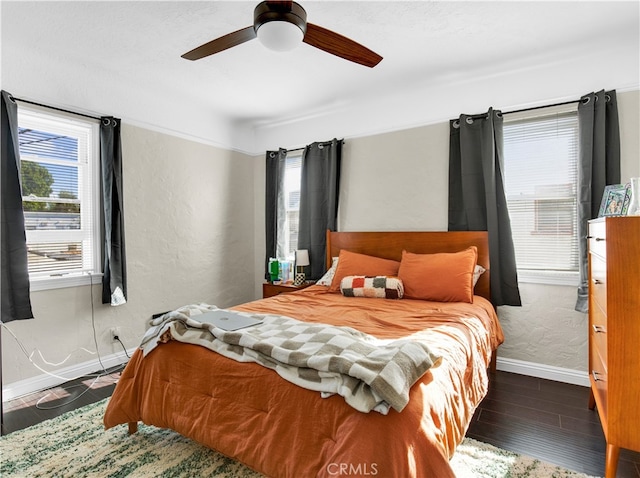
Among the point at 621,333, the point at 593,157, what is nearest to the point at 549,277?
the point at 593,157

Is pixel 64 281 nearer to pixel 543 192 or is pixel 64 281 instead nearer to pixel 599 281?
pixel 599 281

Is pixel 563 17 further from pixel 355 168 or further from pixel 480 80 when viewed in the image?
pixel 355 168

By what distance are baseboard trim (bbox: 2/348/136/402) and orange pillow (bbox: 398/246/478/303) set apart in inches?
103

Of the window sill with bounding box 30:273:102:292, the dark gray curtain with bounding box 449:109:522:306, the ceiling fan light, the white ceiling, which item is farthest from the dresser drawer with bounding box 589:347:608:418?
the window sill with bounding box 30:273:102:292

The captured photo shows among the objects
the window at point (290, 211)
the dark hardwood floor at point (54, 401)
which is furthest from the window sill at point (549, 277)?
the dark hardwood floor at point (54, 401)

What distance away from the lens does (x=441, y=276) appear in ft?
9.07

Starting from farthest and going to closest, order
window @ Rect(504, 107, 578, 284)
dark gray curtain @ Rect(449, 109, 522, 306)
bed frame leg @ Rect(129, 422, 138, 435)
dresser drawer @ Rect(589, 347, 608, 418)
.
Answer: dark gray curtain @ Rect(449, 109, 522, 306) < window @ Rect(504, 107, 578, 284) < bed frame leg @ Rect(129, 422, 138, 435) < dresser drawer @ Rect(589, 347, 608, 418)

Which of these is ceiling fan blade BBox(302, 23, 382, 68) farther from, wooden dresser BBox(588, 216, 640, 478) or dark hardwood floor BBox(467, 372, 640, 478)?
dark hardwood floor BBox(467, 372, 640, 478)

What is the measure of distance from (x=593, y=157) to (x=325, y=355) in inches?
100

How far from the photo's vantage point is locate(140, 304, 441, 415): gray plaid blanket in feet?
3.98

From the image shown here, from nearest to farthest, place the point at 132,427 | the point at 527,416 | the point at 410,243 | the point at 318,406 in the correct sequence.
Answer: the point at 318,406, the point at 132,427, the point at 527,416, the point at 410,243

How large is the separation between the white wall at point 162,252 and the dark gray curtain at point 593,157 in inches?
136

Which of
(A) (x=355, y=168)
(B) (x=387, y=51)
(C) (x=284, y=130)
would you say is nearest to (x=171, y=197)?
(C) (x=284, y=130)

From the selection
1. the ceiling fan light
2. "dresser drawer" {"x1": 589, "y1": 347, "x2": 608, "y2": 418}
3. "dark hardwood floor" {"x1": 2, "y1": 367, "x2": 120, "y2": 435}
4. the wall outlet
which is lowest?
"dark hardwood floor" {"x1": 2, "y1": 367, "x2": 120, "y2": 435}
